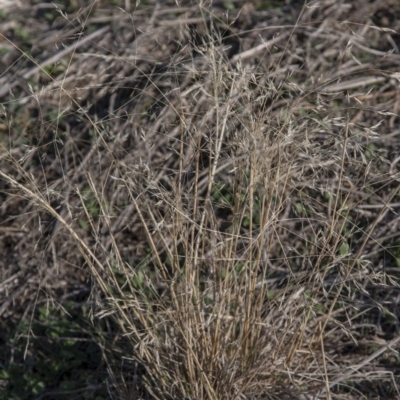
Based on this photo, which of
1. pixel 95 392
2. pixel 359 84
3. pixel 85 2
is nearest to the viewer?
pixel 95 392

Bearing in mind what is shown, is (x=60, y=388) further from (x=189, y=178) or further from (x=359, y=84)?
(x=359, y=84)

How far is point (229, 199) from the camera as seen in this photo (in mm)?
3078

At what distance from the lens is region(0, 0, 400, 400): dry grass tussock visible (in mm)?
2102

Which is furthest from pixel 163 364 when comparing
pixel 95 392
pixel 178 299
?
pixel 95 392

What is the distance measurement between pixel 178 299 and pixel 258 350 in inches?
10.9

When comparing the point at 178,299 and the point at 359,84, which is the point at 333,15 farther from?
the point at 178,299

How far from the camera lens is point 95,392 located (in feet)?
8.90

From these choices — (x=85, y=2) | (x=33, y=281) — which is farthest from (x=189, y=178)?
(x=85, y=2)

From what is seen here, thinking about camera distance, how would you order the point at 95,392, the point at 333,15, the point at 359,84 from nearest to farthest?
the point at 95,392 < the point at 359,84 < the point at 333,15

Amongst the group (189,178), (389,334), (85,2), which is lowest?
(389,334)

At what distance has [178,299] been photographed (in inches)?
91.5

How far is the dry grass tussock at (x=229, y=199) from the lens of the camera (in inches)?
82.7

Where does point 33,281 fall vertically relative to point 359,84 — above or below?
below

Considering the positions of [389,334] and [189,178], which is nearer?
[389,334]
